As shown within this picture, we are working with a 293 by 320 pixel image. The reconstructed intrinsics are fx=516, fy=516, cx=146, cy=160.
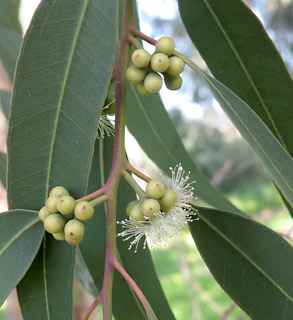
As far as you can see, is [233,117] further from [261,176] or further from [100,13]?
[261,176]

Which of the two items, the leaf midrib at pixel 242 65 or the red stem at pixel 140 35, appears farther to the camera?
the leaf midrib at pixel 242 65

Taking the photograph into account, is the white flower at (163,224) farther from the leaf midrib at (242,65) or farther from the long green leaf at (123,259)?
the leaf midrib at (242,65)

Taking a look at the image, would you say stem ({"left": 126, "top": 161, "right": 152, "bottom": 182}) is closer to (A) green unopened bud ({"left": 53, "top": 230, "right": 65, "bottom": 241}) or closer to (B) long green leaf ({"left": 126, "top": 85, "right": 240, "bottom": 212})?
(A) green unopened bud ({"left": 53, "top": 230, "right": 65, "bottom": 241})

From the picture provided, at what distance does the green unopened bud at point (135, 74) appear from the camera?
34.4 inches

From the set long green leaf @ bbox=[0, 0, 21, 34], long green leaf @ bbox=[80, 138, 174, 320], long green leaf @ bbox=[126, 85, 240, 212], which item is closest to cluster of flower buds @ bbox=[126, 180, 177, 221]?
long green leaf @ bbox=[80, 138, 174, 320]

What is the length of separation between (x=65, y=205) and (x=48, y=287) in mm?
221

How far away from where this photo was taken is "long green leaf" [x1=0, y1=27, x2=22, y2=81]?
67.1 inches

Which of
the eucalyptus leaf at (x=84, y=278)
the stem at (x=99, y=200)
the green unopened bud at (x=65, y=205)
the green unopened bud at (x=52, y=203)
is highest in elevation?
the stem at (x=99, y=200)

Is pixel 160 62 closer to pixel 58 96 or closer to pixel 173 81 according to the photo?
pixel 173 81

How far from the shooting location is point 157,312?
1.12 meters

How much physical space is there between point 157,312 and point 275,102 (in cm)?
51

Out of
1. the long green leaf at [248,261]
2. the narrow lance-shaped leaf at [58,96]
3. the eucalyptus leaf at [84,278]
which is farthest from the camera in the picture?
the eucalyptus leaf at [84,278]

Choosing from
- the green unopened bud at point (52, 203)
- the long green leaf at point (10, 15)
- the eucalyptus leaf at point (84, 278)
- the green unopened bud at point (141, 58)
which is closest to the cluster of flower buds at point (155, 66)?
the green unopened bud at point (141, 58)

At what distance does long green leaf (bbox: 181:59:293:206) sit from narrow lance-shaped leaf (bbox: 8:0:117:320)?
0.57ft
